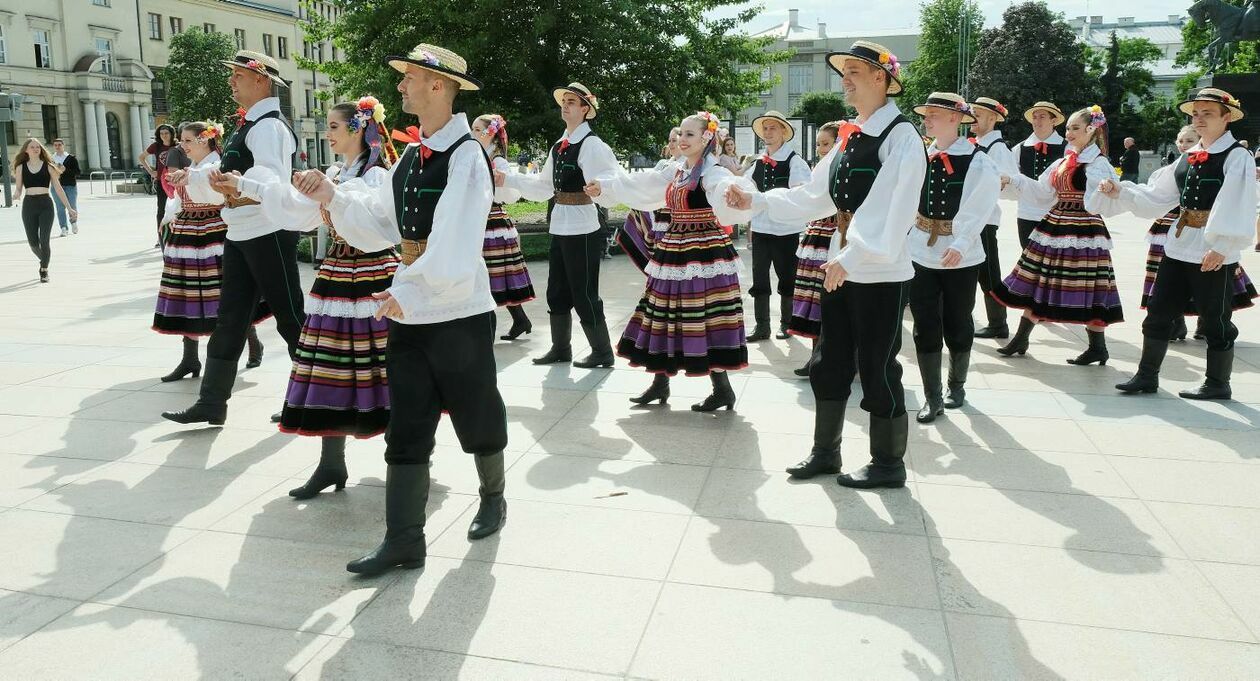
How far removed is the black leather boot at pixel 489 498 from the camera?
409 cm

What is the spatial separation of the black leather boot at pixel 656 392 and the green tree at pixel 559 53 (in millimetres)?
9217

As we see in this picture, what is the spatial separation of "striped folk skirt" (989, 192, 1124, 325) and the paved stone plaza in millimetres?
965

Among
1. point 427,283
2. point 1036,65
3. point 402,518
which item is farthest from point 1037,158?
point 1036,65

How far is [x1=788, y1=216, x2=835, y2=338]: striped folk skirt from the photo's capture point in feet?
23.1

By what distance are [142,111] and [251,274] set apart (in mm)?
56448

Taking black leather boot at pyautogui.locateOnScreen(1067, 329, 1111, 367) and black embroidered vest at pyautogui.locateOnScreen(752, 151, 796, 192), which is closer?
black leather boot at pyautogui.locateOnScreen(1067, 329, 1111, 367)

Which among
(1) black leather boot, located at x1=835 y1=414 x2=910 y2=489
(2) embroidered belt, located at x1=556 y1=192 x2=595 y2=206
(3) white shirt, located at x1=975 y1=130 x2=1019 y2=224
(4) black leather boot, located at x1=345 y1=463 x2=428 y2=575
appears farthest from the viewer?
(3) white shirt, located at x1=975 y1=130 x2=1019 y2=224

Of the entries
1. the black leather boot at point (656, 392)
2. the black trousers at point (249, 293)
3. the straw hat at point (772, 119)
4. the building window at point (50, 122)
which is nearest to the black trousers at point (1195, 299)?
the black leather boot at point (656, 392)

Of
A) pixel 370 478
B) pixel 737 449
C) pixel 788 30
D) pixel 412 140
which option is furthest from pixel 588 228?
pixel 788 30

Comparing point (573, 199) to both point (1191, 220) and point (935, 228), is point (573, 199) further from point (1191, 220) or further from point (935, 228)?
point (1191, 220)

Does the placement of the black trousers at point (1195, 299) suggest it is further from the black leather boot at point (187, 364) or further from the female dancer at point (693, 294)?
the black leather boot at point (187, 364)

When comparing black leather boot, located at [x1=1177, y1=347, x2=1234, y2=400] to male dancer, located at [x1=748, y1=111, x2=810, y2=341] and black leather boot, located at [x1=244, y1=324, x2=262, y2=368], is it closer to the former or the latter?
male dancer, located at [x1=748, y1=111, x2=810, y2=341]

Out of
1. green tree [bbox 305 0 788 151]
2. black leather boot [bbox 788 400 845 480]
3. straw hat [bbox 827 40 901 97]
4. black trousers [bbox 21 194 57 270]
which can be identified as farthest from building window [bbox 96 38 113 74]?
black leather boot [bbox 788 400 845 480]

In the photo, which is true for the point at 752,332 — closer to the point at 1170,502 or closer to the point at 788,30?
the point at 1170,502
